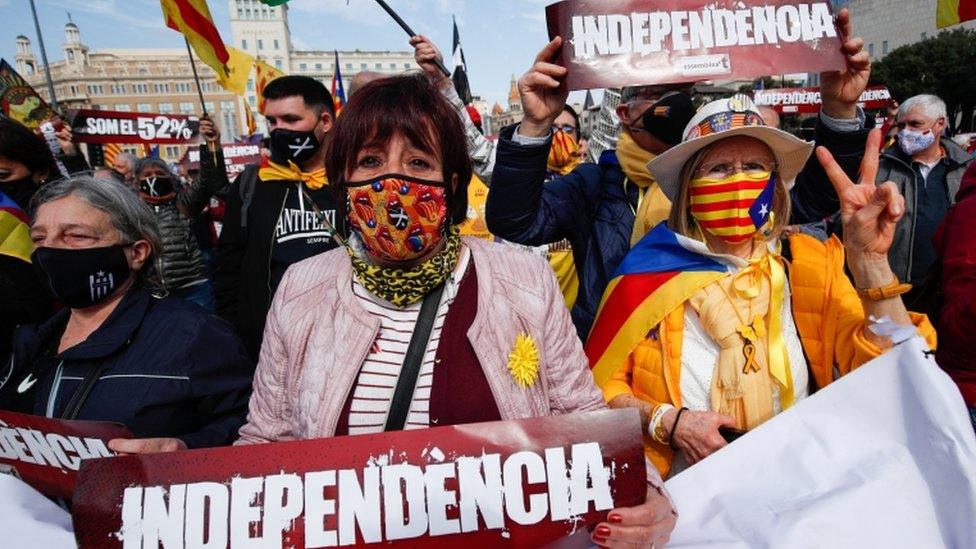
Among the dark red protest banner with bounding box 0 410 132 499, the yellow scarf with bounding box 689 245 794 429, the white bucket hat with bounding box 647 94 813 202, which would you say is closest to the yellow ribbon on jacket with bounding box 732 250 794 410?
the yellow scarf with bounding box 689 245 794 429

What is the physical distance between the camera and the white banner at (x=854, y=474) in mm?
1507

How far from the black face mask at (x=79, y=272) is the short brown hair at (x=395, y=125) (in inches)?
37.4

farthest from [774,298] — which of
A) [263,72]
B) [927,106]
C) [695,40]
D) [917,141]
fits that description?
[263,72]

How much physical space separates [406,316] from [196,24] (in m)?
4.80

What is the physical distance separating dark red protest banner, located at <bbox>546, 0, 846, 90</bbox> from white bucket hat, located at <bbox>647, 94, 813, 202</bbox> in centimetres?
12

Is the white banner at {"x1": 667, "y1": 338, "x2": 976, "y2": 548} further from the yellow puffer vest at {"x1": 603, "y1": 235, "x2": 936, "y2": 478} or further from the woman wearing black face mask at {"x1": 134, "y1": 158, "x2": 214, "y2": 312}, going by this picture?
the woman wearing black face mask at {"x1": 134, "y1": 158, "x2": 214, "y2": 312}

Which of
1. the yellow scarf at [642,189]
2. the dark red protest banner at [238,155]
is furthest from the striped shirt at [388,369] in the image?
the dark red protest banner at [238,155]

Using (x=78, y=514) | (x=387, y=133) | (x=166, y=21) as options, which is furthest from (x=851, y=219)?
(x=166, y=21)

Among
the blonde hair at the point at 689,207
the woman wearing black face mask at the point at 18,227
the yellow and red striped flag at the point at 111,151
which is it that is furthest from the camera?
the yellow and red striped flag at the point at 111,151

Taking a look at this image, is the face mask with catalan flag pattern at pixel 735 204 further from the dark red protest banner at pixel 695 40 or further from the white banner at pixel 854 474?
the white banner at pixel 854 474

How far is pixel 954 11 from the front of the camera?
3.70 metres

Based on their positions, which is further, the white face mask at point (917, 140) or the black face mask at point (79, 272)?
the white face mask at point (917, 140)

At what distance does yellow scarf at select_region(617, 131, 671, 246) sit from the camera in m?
2.55

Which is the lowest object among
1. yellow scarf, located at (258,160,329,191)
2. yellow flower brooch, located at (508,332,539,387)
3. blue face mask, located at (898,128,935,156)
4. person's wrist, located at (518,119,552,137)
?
yellow flower brooch, located at (508,332,539,387)
